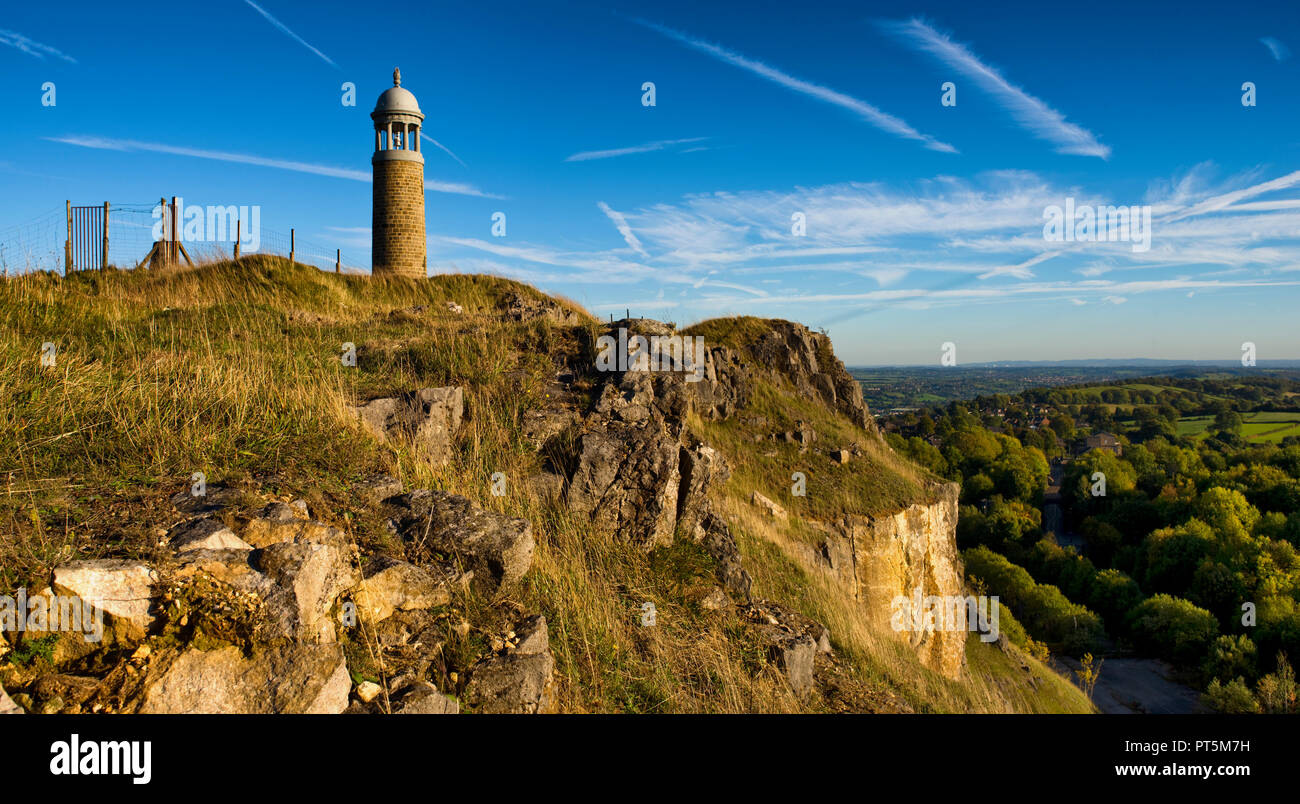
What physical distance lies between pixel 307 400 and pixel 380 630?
3180 millimetres

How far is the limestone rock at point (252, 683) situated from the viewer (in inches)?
125

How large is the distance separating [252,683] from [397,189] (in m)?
30.9

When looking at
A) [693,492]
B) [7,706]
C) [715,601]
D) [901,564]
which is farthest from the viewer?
[901,564]

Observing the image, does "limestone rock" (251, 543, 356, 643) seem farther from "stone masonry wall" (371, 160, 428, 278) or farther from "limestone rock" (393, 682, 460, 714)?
"stone masonry wall" (371, 160, 428, 278)

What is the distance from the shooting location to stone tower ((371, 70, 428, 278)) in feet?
100

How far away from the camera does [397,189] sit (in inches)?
1200

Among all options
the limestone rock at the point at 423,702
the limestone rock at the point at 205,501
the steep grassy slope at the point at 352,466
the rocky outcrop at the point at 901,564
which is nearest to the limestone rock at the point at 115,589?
the steep grassy slope at the point at 352,466

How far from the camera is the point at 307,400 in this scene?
6.55 metres

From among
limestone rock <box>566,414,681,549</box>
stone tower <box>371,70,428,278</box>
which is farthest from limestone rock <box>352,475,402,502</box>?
stone tower <box>371,70,428,278</box>

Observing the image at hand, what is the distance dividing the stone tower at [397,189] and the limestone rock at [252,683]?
29.0 meters

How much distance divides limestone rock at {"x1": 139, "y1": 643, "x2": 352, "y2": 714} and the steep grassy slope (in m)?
0.86

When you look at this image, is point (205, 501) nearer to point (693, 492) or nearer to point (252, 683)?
point (252, 683)

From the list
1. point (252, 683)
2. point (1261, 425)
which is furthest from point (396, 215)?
point (1261, 425)

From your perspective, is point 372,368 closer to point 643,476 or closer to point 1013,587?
point 643,476
